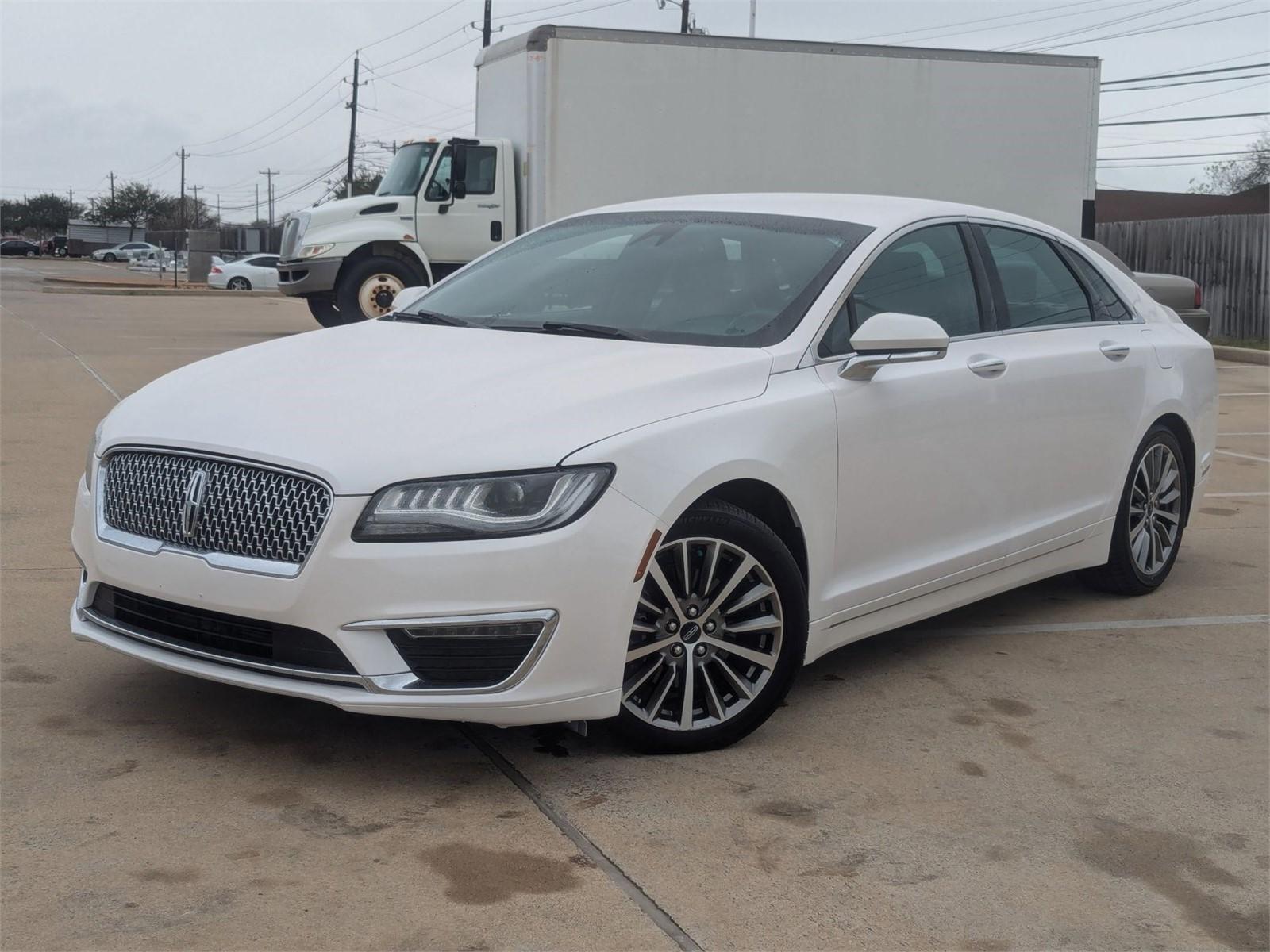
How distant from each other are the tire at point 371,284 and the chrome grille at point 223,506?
13952 mm

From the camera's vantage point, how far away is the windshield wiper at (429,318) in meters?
4.84

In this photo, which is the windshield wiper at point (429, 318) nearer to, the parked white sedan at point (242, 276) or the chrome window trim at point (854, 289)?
the chrome window trim at point (854, 289)

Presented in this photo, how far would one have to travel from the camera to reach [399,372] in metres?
4.11

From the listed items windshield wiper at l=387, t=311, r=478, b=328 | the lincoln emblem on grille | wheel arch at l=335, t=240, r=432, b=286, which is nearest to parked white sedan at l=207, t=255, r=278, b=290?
wheel arch at l=335, t=240, r=432, b=286

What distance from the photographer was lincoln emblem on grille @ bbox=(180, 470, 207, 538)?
12.1 feet

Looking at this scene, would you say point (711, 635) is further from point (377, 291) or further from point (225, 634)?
point (377, 291)

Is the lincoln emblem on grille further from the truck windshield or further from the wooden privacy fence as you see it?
the wooden privacy fence

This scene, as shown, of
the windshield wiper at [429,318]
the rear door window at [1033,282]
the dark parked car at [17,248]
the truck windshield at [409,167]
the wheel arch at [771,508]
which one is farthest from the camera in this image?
the dark parked car at [17,248]

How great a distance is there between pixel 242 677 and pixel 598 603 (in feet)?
2.99

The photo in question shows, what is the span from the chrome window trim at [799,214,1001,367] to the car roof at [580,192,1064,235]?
17mm

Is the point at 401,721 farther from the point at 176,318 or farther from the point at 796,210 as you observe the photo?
the point at 176,318

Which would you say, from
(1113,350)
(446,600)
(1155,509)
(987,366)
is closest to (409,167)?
(1155,509)

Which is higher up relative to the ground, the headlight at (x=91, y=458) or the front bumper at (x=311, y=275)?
the front bumper at (x=311, y=275)

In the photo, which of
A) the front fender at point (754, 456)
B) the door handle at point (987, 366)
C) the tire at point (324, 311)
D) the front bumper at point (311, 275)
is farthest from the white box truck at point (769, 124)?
the front fender at point (754, 456)
